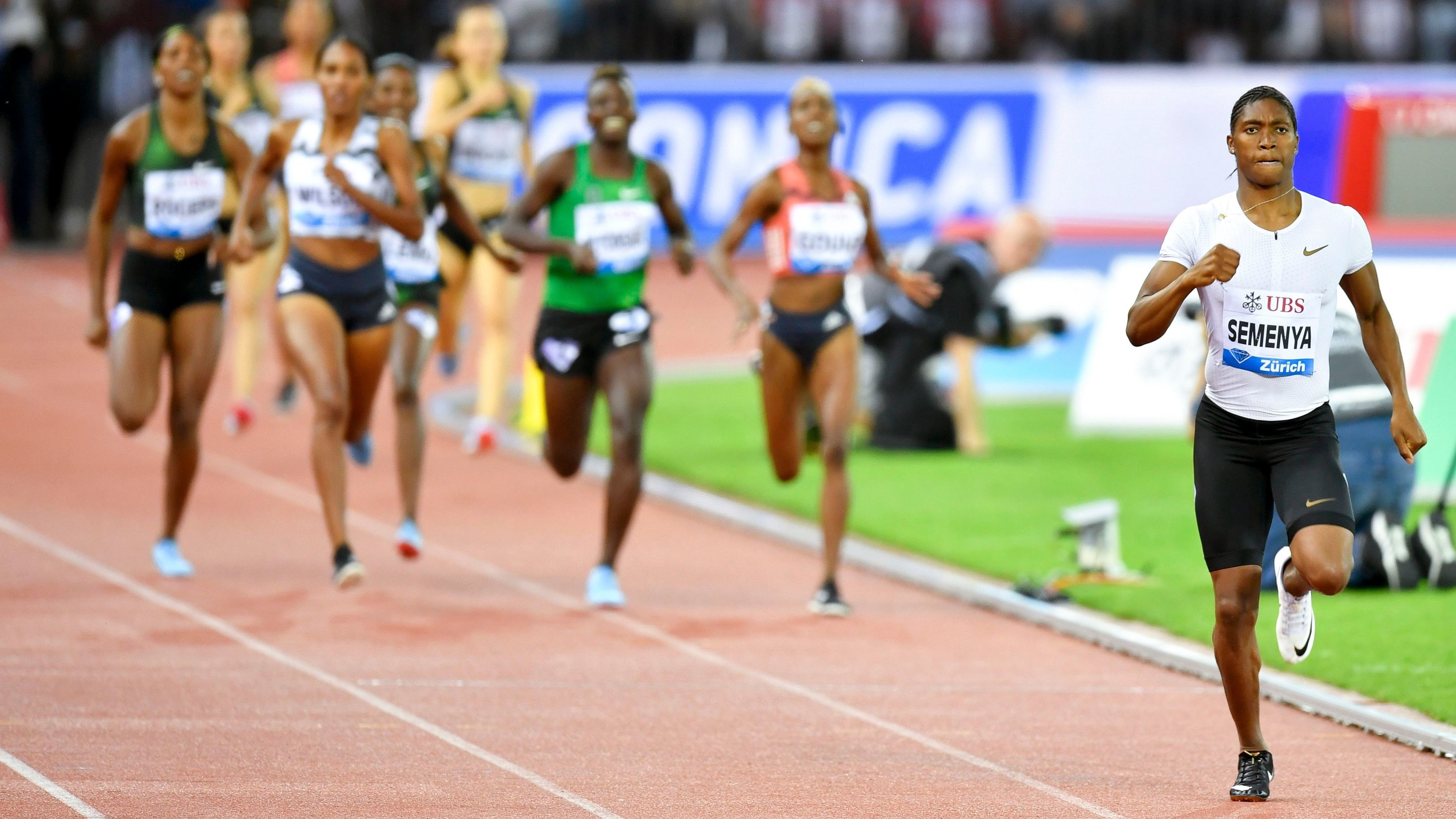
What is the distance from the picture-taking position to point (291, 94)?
51.9ft

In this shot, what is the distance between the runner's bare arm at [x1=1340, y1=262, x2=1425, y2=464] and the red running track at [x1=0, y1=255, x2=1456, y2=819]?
3.98ft

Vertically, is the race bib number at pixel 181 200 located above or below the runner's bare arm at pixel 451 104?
below

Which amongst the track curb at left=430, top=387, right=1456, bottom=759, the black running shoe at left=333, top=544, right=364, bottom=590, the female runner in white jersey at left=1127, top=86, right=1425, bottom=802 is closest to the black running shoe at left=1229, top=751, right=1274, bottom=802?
the female runner in white jersey at left=1127, top=86, right=1425, bottom=802

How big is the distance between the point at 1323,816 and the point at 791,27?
20.0 metres

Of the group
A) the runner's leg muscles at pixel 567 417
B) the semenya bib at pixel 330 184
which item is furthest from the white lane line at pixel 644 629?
the semenya bib at pixel 330 184

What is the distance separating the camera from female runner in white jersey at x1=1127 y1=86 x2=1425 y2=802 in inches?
261

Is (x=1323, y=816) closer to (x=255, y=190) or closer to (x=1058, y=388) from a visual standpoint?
(x=255, y=190)

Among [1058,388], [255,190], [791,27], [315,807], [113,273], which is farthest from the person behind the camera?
[791,27]

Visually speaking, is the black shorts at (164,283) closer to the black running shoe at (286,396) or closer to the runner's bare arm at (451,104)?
the runner's bare arm at (451,104)

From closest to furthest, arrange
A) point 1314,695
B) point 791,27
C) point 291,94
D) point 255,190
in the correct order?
1. point 1314,695
2. point 255,190
3. point 291,94
4. point 791,27

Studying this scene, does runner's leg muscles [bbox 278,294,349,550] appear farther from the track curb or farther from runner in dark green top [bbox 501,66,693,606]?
the track curb

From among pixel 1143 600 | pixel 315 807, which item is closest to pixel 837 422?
pixel 1143 600

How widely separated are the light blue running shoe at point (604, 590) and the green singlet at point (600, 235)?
1249 millimetres

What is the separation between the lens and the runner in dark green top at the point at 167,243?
1015 centimetres
